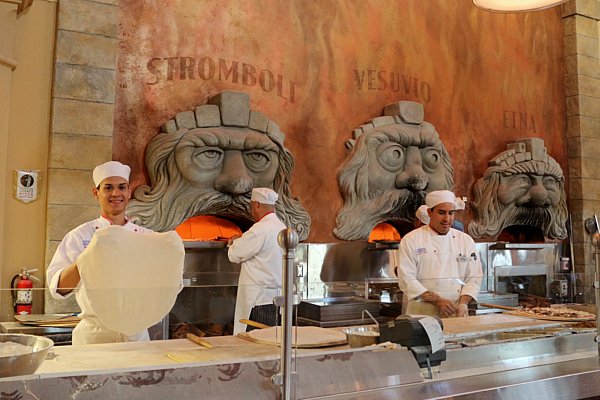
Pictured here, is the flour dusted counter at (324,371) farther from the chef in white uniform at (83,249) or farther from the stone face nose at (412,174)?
the stone face nose at (412,174)

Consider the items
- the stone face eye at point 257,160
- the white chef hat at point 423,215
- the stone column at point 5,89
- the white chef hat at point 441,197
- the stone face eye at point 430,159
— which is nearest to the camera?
the stone column at point 5,89

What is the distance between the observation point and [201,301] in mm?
1566

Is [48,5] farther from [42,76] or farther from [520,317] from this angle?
[520,317]

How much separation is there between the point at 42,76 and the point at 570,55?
242 inches

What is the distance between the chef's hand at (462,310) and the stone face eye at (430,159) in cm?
378

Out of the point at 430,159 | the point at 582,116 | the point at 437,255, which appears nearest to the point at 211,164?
the point at 437,255

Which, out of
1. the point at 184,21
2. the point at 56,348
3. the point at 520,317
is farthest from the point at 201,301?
the point at 184,21

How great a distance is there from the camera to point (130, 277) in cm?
157

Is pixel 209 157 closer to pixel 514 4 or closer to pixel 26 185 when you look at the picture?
pixel 26 185

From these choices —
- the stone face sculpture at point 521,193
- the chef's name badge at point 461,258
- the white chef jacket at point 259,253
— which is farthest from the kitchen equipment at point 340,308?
the stone face sculpture at point 521,193

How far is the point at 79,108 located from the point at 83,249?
176 centimetres

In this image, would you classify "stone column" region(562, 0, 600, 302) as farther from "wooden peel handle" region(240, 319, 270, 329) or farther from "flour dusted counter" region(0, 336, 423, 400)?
"wooden peel handle" region(240, 319, 270, 329)

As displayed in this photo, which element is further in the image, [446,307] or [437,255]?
[437,255]

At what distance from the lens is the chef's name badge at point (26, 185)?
4.07m
